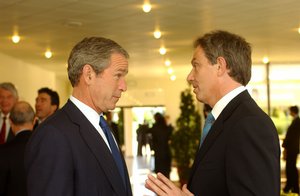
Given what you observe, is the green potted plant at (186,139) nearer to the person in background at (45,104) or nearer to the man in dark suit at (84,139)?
the person in background at (45,104)

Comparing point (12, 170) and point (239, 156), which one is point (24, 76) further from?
point (239, 156)

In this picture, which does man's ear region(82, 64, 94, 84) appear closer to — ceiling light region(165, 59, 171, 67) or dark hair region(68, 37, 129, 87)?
dark hair region(68, 37, 129, 87)

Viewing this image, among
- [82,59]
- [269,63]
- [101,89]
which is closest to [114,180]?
[101,89]

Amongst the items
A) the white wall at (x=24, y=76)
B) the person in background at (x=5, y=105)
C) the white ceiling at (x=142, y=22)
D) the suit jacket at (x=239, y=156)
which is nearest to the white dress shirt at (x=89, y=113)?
the suit jacket at (x=239, y=156)

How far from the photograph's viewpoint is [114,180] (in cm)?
219

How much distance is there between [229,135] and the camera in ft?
6.76

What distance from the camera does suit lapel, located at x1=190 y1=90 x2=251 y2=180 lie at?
85.3 inches

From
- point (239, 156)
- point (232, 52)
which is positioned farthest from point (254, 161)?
point (232, 52)

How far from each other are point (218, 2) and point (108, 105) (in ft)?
18.4

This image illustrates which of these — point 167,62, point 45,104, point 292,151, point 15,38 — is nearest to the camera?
point 45,104

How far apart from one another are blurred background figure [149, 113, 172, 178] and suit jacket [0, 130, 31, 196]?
Answer: 857 cm

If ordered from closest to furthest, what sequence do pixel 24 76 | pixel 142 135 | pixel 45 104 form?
1. pixel 45 104
2. pixel 24 76
3. pixel 142 135

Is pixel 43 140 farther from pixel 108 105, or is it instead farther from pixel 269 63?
pixel 269 63

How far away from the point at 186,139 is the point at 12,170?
7.90 m
